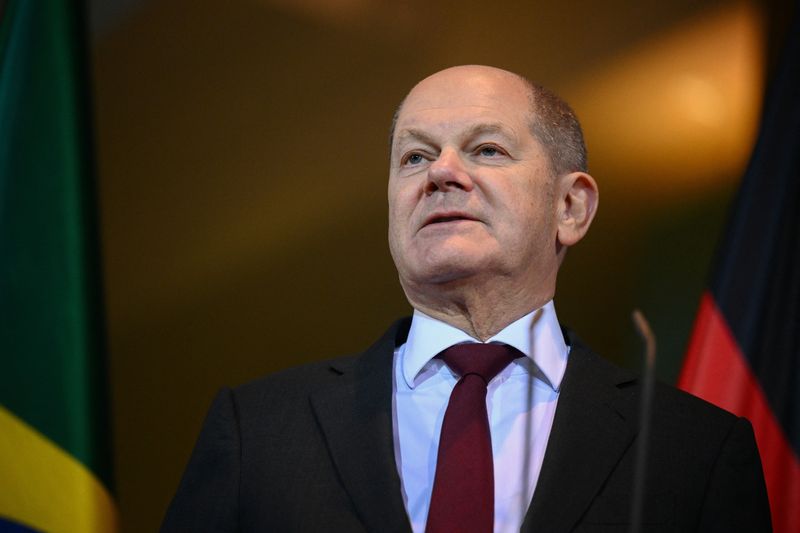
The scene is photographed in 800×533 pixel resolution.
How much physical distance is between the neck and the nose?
0.14 metres

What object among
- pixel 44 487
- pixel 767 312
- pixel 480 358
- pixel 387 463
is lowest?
pixel 44 487

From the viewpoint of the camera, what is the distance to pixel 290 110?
7.75ft

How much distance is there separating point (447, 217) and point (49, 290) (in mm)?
659

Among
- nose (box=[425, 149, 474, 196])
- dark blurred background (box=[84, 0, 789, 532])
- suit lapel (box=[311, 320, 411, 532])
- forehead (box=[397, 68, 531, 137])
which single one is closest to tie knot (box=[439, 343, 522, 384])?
suit lapel (box=[311, 320, 411, 532])

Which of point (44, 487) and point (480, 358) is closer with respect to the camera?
point (480, 358)

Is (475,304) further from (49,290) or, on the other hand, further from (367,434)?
(49,290)

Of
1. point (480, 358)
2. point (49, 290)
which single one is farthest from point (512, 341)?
point (49, 290)

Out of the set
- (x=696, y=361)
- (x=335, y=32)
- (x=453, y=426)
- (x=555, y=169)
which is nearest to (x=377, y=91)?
(x=335, y=32)

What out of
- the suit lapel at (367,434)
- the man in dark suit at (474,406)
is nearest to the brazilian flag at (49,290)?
the man in dark suit at (474,406)

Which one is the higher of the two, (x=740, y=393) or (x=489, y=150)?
(x=489, y=150)

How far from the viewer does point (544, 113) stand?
1762 millimetres

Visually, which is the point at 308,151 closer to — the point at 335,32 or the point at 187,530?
the point at 335,32

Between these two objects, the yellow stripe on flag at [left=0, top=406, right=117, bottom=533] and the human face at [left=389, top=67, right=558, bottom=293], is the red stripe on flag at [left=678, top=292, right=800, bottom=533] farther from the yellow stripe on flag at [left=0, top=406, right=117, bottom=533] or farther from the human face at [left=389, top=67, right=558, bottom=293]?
the yellow stripe on flag at [left=0, top=406, right=117, bottom=533]

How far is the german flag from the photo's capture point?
197 cm
